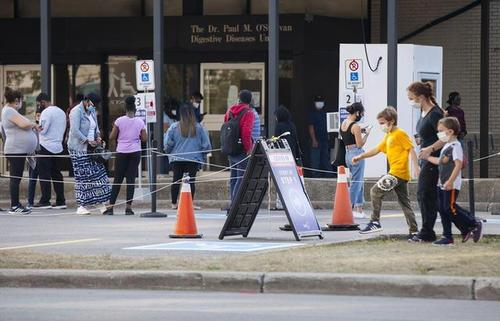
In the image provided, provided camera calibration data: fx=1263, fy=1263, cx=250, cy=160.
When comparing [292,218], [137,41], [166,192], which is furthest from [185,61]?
[292,218]

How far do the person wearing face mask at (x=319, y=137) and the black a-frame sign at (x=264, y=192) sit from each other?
12.0m

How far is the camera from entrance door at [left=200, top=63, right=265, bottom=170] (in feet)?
94.4

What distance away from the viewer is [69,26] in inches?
1149

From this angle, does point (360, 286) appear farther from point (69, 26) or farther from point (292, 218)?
point (69, 26)

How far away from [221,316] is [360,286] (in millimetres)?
1791

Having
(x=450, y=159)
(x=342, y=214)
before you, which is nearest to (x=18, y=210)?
(x=342, y=214)

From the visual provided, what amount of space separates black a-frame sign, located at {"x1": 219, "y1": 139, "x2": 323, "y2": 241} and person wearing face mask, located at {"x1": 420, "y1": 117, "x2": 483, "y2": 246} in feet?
5.54

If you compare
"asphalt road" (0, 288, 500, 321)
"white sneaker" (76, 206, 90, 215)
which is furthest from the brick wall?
"asphalt road" (0, 288, 500, 321)

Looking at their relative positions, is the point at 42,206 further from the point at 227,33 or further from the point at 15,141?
the point at 227,33

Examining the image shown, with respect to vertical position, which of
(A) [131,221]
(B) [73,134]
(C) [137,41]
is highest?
(C) [137,41]

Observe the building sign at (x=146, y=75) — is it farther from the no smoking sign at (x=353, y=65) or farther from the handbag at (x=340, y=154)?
the handbag at (x=340, y=154)

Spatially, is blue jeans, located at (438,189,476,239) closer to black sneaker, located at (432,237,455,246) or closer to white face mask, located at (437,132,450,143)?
black sneaker, located at (432,237,455,246)

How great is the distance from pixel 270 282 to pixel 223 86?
17.7 metres

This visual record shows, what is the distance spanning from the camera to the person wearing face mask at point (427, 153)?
14.4m
